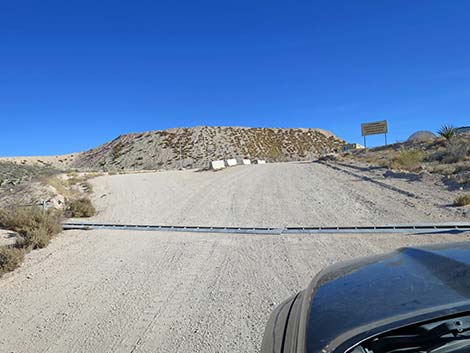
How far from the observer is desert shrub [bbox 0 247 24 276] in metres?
6.22

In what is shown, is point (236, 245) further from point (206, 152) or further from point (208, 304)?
point (206, 152)

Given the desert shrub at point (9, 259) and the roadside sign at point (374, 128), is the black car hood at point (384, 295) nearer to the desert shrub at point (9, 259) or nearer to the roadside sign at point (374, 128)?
the desert shrub at point (9, 259)

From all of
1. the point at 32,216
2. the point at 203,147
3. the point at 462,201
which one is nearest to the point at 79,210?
the point at 32,216

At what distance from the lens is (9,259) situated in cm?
634

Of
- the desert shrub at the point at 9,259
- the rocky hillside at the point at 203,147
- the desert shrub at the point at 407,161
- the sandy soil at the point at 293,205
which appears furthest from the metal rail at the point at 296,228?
the rocky hillside at the point at 203,147

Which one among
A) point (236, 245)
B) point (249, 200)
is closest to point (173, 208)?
point (249, 200)

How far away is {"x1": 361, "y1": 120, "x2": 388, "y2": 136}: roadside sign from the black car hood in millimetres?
60964

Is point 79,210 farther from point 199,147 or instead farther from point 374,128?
point 199,147

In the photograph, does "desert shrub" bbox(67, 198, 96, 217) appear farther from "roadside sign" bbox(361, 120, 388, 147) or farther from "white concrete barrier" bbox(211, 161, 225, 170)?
"roadside sign" bbox(361, 120, 388, 147)

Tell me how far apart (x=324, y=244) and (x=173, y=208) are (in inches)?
270

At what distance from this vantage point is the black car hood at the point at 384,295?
1.66 metres

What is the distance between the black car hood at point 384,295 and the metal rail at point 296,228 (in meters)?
4.99

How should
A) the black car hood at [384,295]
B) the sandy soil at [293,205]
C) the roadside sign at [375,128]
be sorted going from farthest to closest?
the roadside sign at [375,128]
the sandy soil at [293,205]
the black car hood at [384,295]

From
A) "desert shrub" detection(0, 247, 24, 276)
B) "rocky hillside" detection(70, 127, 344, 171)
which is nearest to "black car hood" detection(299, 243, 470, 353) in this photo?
"desert shrub" detection(0, 247, 24, 276)
